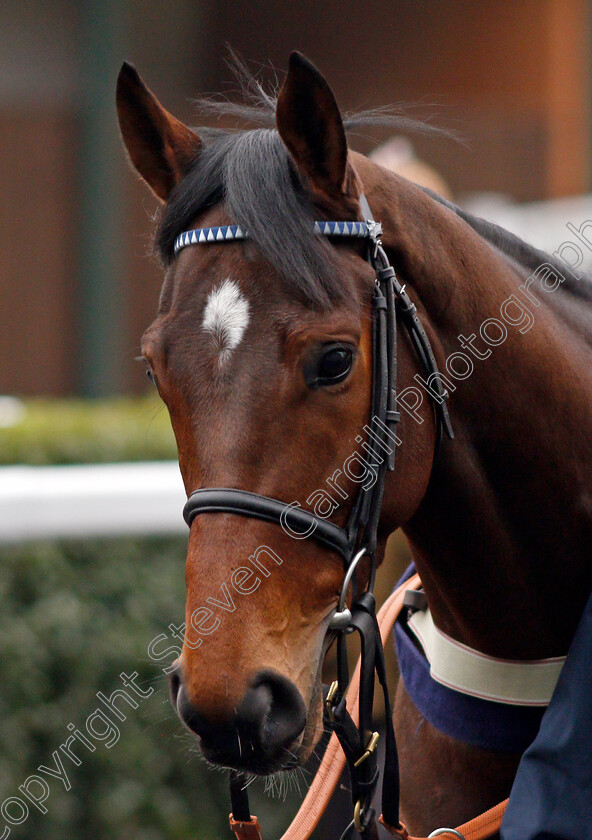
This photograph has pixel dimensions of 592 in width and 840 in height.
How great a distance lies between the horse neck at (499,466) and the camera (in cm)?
177

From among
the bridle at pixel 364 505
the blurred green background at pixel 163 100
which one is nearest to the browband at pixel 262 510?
the bridle at pixel 364 505

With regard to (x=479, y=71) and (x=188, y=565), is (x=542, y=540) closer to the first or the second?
(x=188, y=565)

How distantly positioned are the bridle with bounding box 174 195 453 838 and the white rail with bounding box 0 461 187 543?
194 centimetres

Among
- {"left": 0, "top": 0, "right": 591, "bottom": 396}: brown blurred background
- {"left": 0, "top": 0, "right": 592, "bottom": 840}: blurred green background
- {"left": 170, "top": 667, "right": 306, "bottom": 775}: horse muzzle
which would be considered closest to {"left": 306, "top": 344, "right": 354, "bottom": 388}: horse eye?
{"left": 170, "top": 667, "right": 306, "bottom": 775}: horse muzzle

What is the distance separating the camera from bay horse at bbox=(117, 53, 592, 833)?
58.9 inches

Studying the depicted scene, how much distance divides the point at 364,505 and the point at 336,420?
0.51 ft

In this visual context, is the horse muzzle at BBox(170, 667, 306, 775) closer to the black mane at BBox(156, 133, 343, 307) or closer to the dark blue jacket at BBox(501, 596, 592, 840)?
the dark blue jacket at BBox(501, 596, 592, 840)

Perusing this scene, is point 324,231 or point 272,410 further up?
point 324,231

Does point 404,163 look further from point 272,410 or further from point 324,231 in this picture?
point 272,410

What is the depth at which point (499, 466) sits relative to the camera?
1.79 metres

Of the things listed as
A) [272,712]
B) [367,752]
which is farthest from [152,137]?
[367,752]

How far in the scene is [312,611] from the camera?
1.56 m

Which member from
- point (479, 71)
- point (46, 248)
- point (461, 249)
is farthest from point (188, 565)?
point (479, 71)

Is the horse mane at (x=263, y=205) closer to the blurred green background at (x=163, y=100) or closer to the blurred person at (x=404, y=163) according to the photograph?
the blurred person at (x=404, y=163)
